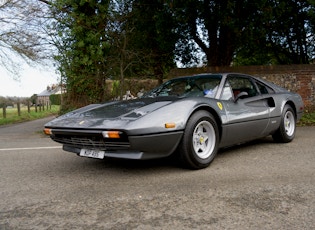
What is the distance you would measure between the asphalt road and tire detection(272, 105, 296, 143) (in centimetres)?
72

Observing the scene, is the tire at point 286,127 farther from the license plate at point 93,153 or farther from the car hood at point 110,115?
the license plate at point 93,153

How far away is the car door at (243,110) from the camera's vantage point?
14.1 ft

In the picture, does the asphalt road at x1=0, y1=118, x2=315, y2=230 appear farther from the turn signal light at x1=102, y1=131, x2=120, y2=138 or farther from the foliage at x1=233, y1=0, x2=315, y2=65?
the foliage at x1=233, y1=0, x2=315, y2=65

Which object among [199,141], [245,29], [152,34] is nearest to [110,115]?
[199,141]

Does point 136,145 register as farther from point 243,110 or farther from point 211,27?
→ point 211,27

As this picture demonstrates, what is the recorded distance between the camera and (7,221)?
2.48 meters

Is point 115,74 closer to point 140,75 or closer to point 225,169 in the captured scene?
point 140,75

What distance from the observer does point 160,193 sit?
3045mm

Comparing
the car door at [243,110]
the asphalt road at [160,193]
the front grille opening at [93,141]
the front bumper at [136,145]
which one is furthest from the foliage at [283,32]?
the front grille opening at [93,141]

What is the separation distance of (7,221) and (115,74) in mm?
7469

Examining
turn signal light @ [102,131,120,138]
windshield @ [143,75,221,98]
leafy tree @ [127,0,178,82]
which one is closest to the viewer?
turn signal light @ [102,131,120,138]

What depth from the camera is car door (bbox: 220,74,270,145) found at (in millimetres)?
4293

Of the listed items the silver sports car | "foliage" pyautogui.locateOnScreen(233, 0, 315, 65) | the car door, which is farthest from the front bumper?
"foliage" pyautogui.locateOnScreen(233, 0, 315, 65)

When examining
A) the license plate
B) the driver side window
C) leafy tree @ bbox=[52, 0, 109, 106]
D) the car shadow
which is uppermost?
leafy tree @ bbox=[52, 0, 109, 106]
